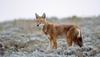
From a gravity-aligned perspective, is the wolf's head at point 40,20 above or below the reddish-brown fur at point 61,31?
above

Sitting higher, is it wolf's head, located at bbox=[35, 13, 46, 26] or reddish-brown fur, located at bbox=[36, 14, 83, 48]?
wolf's head, located at bbox=[35, 13, 46, 26]

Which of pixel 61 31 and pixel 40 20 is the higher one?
pixel 40 20

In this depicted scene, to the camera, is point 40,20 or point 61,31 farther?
point 61,31

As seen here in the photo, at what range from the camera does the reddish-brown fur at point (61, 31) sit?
1769 cm

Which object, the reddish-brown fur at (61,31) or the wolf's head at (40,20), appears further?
the wolf's head at (40,20)

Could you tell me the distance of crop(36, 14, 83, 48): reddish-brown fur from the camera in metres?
17.7

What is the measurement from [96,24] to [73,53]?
43.8ft

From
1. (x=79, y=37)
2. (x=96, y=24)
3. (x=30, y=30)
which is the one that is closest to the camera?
(x=79, y=37)

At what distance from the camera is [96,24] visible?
29.6m

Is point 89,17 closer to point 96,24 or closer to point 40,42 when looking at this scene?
point 96,24

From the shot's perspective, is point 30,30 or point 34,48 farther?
point 30,30

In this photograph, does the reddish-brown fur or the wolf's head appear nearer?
the reddish-brown fur

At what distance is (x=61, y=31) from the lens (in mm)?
18219

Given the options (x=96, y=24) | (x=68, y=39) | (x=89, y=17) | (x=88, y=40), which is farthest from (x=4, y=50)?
(x=89, y=17)
